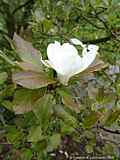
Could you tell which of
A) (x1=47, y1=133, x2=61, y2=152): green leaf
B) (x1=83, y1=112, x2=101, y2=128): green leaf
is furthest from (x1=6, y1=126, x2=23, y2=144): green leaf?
(x1=83, y1=112, x2=101, y2=128): green leaf

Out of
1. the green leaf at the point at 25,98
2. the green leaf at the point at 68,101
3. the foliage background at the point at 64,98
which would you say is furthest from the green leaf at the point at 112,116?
the green leaf at the point at 25,98

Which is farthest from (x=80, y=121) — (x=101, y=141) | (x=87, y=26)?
(x=87, y=26)

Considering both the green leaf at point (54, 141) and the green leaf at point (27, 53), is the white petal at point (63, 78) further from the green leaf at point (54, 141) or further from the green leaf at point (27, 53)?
the green leaf at point (54, 141)

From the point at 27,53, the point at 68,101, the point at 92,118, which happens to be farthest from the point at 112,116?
the point at 27,53

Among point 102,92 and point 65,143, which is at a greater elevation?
point 102,92

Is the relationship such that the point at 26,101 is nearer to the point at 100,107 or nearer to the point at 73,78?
the point at 73,78

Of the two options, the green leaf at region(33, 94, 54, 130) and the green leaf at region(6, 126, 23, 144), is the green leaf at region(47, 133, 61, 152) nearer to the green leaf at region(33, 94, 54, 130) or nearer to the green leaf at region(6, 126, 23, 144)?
the green leaf at region(6, 126, 23, 144)

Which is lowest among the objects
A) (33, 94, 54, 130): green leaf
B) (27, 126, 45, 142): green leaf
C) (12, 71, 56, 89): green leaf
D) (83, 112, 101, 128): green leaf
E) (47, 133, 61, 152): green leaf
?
(47, 133, 61, 152): green leaf

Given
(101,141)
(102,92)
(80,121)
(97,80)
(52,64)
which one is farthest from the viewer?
(97,80)

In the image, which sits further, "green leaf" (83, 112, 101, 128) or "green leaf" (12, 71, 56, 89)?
"green leaf" (83, 112, 101, 128)
